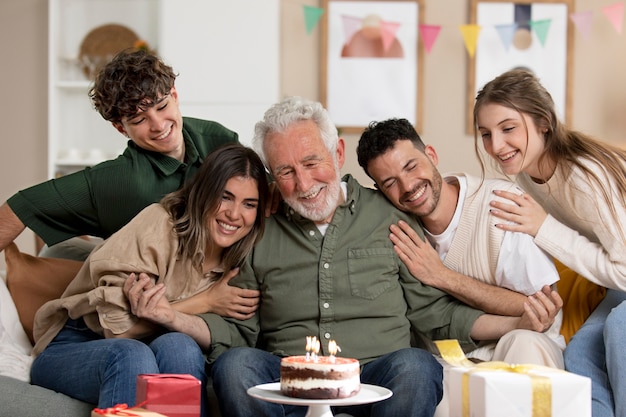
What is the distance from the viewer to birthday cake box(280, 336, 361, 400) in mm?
1770

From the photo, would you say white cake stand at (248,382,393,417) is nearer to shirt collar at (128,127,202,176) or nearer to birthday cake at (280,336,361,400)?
birthday cake at (280,336,361,400)

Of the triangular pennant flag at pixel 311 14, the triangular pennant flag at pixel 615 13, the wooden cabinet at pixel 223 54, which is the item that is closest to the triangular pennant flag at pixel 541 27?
the triangular pennant flag at pixel 615 13

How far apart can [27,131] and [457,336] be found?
3855 millimetres

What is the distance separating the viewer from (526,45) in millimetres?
5289

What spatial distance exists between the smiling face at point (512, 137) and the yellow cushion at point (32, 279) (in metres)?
1.38

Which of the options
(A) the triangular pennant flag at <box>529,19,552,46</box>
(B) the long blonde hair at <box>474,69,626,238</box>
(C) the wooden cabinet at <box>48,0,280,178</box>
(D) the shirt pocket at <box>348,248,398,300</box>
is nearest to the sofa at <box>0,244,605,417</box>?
(D) the shirt pocket at <box>348,248,398,300</box>

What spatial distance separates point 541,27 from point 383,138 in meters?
3.11

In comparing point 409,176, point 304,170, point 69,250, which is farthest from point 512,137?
point 69,250

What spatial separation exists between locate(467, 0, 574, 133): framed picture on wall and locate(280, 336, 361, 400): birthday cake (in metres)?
3.74

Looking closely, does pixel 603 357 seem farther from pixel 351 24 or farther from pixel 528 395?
pixel 351 24

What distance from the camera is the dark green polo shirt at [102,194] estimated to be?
8.85 feet

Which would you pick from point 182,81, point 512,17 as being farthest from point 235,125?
point 512,17

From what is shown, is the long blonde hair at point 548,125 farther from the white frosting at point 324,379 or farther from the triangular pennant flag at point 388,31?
the triangular pennant flag at point 388,31

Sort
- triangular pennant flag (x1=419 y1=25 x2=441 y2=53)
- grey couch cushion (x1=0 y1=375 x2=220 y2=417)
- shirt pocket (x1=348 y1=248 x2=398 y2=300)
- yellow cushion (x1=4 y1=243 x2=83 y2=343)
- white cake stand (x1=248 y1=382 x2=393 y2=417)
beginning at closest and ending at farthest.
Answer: white cake stand (x1=248 y1=382 x2=393 y2=417) → grey couch cushion (x1=0 y1=375 x2=220 y2=417) → shirt pocket (x1=348 y1=248 x2=398 y2=300) → yellow cushion (x1=4 y1=243 x2=83 y2=343) → triangular pennant flag (x1=419 y1=25 x2=441 y2=53)
